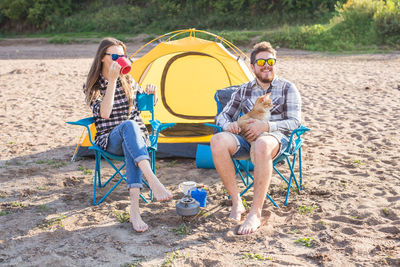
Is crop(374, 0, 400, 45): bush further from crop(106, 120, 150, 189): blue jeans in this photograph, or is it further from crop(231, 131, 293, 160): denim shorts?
crop(106, 120, 150, 189): blue jeans

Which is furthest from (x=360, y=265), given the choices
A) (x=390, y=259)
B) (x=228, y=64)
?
(x=228, y=64)

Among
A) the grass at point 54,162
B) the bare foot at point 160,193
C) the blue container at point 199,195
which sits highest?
the bare foot at point 160,193

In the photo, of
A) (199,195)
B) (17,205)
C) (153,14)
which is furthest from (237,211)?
(153,14)

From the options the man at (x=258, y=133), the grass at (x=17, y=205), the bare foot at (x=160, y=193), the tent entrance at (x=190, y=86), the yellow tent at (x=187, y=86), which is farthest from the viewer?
the tent entrance at (x=190, y=86)

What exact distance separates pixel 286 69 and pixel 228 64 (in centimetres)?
663

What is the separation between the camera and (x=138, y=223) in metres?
3.12

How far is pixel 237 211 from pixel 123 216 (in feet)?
2.81

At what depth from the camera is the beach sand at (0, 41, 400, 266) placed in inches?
108

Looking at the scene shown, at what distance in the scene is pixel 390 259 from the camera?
2637 mm

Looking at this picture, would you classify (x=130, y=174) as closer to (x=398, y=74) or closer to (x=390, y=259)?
(x=390, y=259)

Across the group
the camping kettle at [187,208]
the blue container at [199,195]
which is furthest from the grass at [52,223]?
the blue container at [199,195]

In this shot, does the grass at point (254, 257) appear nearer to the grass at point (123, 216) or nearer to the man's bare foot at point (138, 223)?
the man's bare foot at point (138, 223)

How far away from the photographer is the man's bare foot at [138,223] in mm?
3082

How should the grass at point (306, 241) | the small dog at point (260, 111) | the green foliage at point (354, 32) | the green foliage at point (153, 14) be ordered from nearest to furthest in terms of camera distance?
1. the grass at point (306, 241)
2. the small dog at point (260, 111)
3. the green foliage at point (354, 32)
4. the green foliage at point (153, 14)
